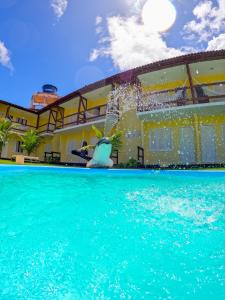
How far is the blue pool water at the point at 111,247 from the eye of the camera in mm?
1606

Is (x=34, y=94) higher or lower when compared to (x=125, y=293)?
higher

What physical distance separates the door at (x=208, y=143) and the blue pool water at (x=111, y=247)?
1025 cm

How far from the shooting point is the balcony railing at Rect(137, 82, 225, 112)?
13.7m

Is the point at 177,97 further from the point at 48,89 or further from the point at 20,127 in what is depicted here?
the point at 48,89

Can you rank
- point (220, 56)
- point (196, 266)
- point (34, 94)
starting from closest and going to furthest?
point (196, 266) → point (220, 56) → point (34, 94)

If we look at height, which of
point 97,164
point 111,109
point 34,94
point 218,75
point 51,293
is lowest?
point 51,293

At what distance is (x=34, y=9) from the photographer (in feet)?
37.3

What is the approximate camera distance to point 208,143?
1374cm

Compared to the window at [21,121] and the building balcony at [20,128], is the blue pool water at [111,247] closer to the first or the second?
the building balcony at [20,128]

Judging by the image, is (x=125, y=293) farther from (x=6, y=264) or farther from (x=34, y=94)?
(x=34, y=94)

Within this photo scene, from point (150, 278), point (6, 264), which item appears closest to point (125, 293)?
point (150, 278)

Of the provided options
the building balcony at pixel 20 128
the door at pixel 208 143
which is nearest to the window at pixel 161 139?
the door at pixel 208 143

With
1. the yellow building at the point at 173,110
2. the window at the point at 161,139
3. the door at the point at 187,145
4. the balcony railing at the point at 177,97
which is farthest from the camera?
the window at the point at 161,139

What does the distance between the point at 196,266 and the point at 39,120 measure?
27539 mm
